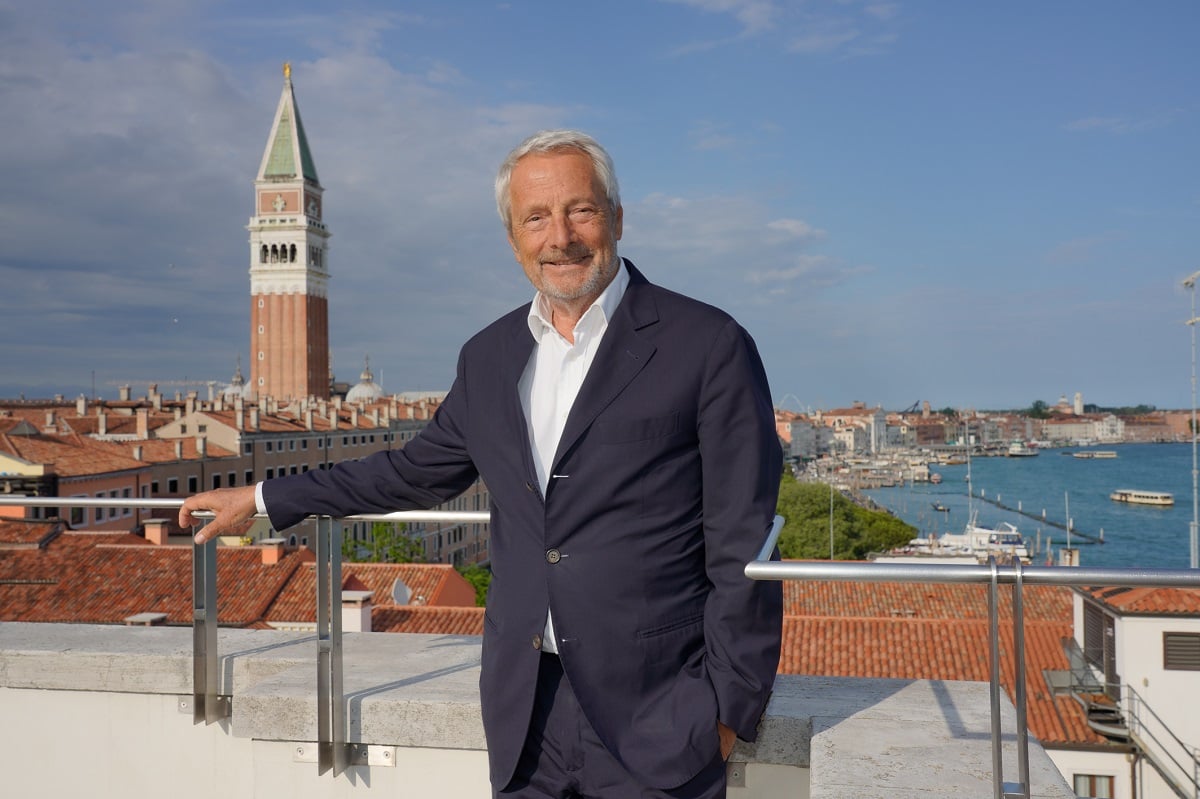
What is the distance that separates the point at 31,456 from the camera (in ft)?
107

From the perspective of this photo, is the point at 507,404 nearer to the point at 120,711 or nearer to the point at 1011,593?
the point at 1011,593

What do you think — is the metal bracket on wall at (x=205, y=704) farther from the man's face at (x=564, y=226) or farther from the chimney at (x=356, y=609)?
the chimney at (x=356, y=609)

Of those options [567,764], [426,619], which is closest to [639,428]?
[567,764]

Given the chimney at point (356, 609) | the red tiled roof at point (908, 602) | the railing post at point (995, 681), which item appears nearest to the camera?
the railing post at point (995, 681)

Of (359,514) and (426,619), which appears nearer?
(359,514)

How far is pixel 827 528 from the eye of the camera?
4591 cm

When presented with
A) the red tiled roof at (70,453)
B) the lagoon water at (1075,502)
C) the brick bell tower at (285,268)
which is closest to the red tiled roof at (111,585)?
the red tiled roof at (70,453)

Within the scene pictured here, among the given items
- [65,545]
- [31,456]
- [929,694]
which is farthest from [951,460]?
[929,694]

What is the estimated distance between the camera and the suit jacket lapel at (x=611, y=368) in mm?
1817

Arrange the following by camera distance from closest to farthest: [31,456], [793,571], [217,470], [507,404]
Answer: [793,571] → [507,404] → [31,456] → [217,470]

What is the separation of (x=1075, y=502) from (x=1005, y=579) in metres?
108

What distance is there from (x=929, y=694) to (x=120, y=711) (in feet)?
7.45

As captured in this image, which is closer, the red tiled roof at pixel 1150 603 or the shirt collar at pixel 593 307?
the shirt collar at pixel 593 307

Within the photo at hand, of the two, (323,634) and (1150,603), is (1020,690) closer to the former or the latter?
(323,634)
